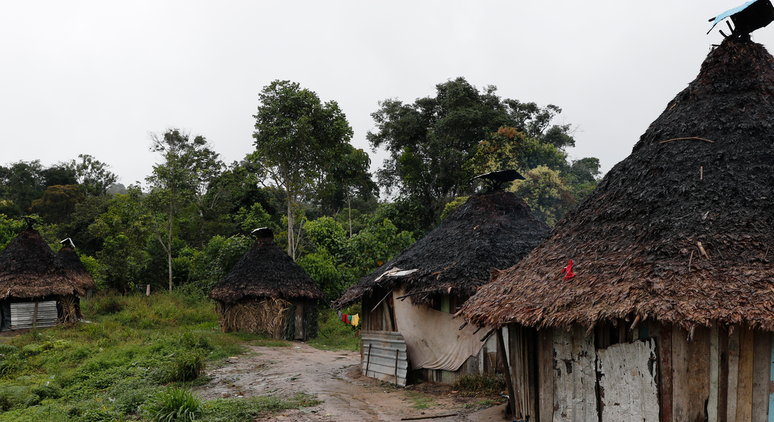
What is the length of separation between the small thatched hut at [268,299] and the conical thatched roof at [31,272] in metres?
5.90

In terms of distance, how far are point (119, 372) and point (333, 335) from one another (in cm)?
980

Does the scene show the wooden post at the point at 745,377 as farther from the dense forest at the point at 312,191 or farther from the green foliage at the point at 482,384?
the dense forest at the point at 312,191

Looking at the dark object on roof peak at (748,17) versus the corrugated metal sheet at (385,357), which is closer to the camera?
the dark object on roof peak at (748,17)

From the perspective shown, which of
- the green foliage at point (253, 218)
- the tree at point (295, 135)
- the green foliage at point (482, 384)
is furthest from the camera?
the green foliage at point (253, 218)

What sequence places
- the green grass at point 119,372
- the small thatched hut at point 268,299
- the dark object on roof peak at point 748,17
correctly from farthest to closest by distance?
the small thatched hut at point 268,299 < the green grass at point 119,372 < the dark object on roof peak at point 748,17

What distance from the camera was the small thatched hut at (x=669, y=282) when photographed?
544cm

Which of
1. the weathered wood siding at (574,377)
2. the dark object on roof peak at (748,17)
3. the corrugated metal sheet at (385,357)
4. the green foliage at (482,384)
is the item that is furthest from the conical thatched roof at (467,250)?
the dark object on roof peak at (748,17)

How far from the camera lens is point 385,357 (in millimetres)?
12062

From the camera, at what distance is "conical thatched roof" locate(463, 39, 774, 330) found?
5422 mm

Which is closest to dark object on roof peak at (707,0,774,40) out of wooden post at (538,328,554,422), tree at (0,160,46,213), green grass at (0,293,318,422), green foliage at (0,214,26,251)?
wooden post at (538,328,554,422)

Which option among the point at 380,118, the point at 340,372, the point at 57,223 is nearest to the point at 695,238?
the point at 340,372

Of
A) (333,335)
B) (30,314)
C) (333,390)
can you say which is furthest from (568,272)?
(30,314)

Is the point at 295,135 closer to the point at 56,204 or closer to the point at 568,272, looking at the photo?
the point at 568,272

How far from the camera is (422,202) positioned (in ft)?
93.1
